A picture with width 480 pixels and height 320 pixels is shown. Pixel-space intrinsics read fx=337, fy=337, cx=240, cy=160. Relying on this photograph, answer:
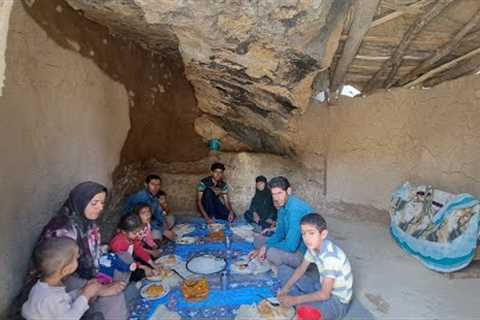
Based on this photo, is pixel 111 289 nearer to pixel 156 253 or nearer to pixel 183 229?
pixel 156 253

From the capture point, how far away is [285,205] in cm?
285

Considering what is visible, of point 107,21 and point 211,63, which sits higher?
point 107,21

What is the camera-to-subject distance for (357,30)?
3.24m

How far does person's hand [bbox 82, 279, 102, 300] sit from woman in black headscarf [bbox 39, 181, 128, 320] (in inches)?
3.0

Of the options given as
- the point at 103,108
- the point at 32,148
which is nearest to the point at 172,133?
the point at 103,108

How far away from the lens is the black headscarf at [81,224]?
7.30 ft

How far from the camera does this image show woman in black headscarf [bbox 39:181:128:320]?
7.11ft

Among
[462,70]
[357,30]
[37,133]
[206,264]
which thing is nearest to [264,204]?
[206,264]

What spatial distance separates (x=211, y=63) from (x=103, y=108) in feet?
3.77

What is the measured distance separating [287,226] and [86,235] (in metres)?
1.56

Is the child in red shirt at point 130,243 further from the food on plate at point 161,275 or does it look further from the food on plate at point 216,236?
the food on plate at point 216,236

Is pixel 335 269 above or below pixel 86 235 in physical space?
below

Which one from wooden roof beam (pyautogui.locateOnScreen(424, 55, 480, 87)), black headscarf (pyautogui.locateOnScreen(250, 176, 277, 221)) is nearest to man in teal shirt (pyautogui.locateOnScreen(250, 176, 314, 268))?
black headscarf (pyautogui.locateOnScreen(250, 176, 277, 221))

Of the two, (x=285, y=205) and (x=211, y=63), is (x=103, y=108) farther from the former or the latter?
(x=285, y=205)
